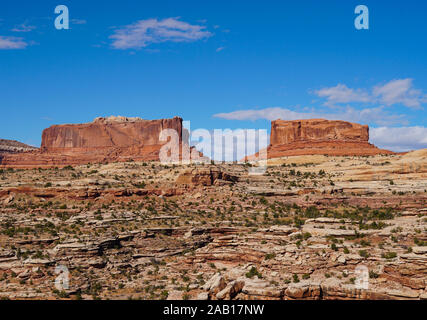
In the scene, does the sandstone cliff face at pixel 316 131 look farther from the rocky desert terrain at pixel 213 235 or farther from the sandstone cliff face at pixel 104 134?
the rocky desert terrain at pixel 213 235

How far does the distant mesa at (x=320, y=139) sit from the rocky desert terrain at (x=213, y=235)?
82.2 ft

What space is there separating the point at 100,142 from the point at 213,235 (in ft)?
203

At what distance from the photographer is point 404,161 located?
51.7m

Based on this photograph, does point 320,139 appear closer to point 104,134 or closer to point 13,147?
point 104,134

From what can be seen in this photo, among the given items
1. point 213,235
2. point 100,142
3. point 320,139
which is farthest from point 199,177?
point 100,142

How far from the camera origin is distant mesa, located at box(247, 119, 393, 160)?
7475 centimetres

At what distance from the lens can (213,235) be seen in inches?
1330

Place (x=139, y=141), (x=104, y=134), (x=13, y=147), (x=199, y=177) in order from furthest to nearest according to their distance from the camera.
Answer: (x=13, y=147)
(x=104, y=134)
(x=139, y=141)
(x=199, y=177)

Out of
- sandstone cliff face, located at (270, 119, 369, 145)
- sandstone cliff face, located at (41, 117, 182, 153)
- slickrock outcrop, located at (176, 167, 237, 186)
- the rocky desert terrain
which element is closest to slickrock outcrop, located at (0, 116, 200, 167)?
sandstone cliff face, located at (41, 117, 182, 153)

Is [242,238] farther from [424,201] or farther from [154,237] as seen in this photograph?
[424,201]

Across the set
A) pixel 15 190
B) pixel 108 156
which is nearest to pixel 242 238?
pixel 15 190

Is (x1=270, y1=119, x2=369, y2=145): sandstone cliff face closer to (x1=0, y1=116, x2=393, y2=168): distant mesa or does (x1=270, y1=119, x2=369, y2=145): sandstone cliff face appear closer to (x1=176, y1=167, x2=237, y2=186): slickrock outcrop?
(x1=0, y1=116, x2=393, y2=168): distant mesa
